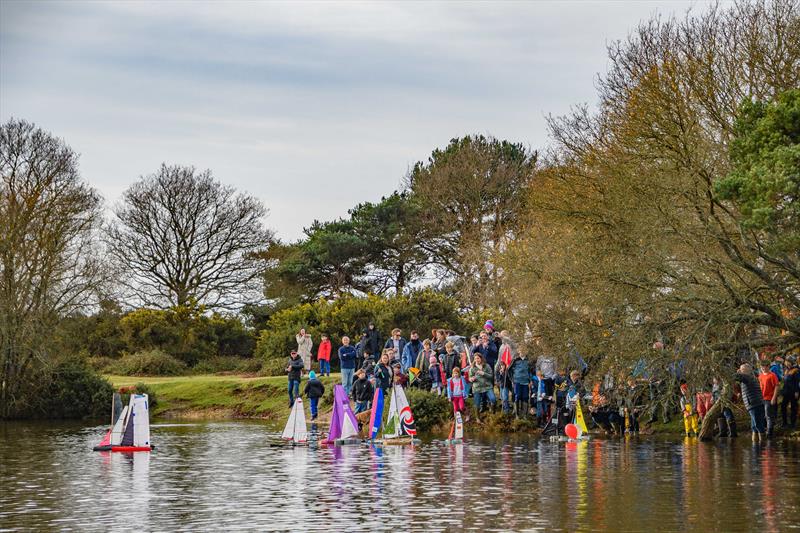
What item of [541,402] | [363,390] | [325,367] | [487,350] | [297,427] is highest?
[487,350]

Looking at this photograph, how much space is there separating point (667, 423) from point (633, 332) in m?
6.10

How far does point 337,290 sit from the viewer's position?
77688 millimetres

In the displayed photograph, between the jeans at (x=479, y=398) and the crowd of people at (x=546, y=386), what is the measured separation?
1.1 inches

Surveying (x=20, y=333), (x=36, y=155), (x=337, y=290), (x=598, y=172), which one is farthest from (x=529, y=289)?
(x=337, y=290)

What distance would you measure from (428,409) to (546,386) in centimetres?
447

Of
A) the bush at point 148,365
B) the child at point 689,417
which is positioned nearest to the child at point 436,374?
the child at point 689,417

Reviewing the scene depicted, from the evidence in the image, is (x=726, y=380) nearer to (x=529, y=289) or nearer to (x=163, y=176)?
(x=529, y=289)

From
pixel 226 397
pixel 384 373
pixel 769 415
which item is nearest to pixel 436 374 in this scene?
pixel 384 373

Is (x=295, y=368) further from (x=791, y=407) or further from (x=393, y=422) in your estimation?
(x=791, y=407)

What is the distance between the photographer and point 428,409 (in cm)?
3884

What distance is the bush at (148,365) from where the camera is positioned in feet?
204

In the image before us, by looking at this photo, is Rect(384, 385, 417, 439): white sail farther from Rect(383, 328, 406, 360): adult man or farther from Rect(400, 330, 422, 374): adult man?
Rect(400, 330, 422, 374): adult man

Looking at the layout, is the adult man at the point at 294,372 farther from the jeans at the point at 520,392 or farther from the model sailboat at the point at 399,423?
the model sailboat at the point at 399,423

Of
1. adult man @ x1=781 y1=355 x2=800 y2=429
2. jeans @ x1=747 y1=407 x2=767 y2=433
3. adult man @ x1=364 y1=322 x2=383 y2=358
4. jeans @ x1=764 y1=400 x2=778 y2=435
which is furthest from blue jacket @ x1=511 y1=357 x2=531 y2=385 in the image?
adult man @ x1=364 y1=322 x2=383 y2=358
